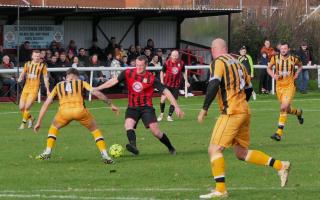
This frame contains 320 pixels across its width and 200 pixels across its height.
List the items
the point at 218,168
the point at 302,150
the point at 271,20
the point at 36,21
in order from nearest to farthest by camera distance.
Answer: the point at 218,168 → the point at 302,150 → the point at 36,21 → the point at 271,20

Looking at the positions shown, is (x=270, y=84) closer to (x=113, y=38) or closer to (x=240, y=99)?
(x=113, y=38)

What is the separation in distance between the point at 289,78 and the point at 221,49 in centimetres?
920

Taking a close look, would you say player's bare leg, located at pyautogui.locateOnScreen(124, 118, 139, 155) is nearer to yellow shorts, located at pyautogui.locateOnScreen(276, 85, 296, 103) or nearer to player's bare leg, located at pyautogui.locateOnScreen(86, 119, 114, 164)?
player's bare leg, located at pyautogui.locateOnScreen(86, 119, 114, 164)

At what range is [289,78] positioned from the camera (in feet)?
66.8

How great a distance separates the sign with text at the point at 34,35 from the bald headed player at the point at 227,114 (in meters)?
23.5

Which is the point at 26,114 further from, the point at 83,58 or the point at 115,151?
the point at 83,58

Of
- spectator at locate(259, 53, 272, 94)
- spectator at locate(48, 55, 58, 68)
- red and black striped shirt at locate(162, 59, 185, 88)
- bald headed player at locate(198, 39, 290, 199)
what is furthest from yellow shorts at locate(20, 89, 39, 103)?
spectator at locate(259, 53, 272, 94)

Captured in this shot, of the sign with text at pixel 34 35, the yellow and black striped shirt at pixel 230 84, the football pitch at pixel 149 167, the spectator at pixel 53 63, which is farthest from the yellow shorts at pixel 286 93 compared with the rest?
the sign with text at pixel 34 35

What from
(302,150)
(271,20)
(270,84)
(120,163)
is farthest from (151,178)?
(271,20)

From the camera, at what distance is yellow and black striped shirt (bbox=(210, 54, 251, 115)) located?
11398 millimetres

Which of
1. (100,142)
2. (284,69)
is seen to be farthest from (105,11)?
(100,142)

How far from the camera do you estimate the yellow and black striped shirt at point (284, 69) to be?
2038cm

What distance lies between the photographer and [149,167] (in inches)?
567

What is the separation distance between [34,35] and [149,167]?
70.6ft
